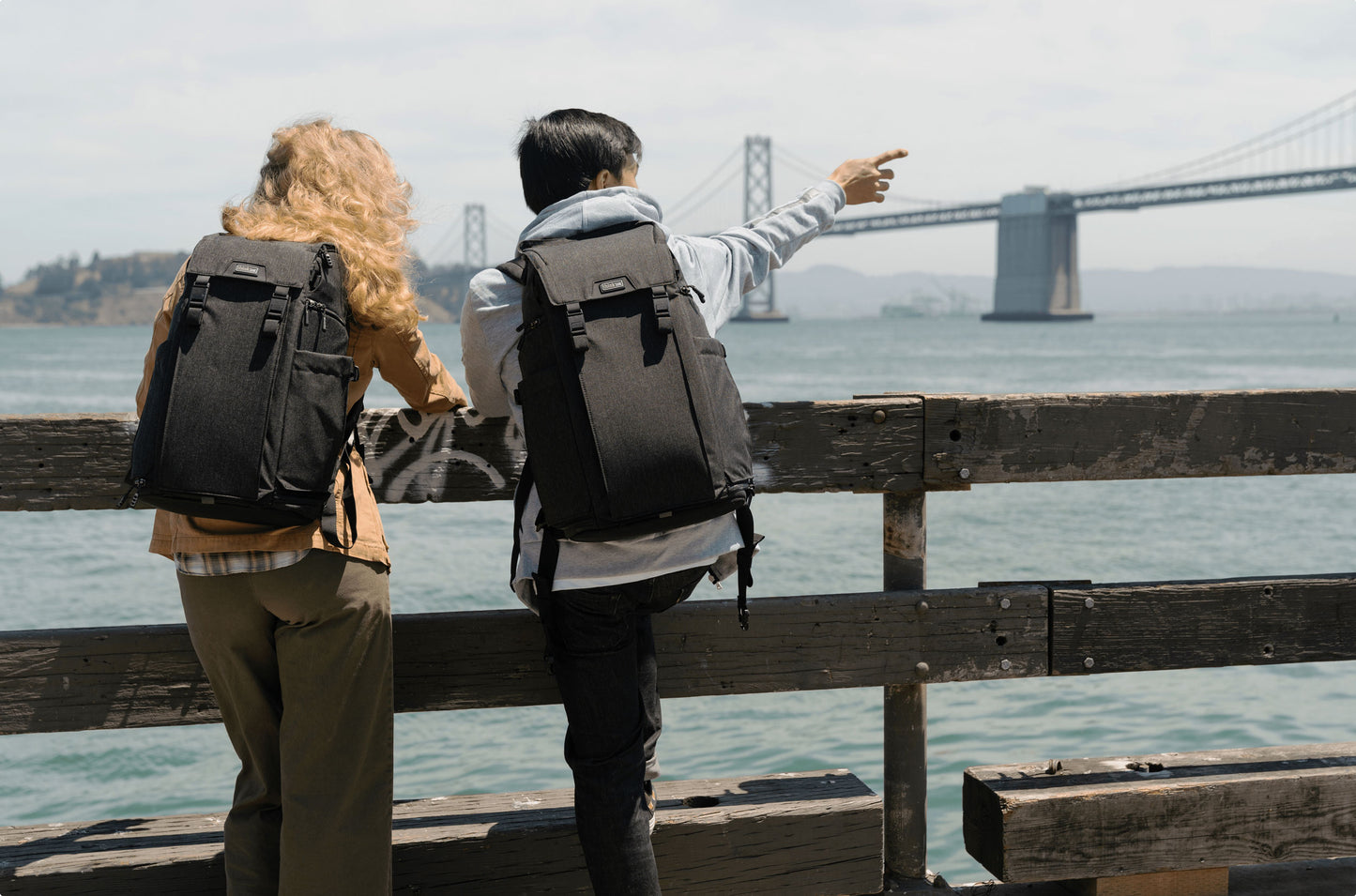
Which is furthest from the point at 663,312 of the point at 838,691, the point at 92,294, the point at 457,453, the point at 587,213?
the point at 92,294

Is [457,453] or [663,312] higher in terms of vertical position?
[663,312]

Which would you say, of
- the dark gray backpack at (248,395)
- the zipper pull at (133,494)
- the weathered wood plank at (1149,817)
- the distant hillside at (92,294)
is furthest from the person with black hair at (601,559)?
the distant hillside at (92,294)

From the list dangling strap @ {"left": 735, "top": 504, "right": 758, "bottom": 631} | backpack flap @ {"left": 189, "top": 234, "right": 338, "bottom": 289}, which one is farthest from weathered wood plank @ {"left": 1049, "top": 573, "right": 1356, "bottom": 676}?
backpack flap @ {"left": 189, "top": 234, "right": 338, "bottom": 289}

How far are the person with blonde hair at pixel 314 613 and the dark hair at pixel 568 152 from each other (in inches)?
8.9

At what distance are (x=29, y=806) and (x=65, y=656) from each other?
14.6 feet

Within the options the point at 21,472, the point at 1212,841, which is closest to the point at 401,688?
the point at 21,472

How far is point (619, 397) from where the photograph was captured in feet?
5.23

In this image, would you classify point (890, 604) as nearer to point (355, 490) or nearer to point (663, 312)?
point (663, 312)

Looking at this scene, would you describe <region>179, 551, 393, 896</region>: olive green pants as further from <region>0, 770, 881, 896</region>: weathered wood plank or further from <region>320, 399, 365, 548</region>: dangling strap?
<region>0, 770, 881, 896</region>: weathered wood plank

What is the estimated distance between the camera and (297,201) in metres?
1.76

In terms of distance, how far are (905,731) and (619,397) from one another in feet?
3.12

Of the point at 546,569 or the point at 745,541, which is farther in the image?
the point at 745,541

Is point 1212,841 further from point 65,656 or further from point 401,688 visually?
point 65,656

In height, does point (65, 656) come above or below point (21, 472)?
below
